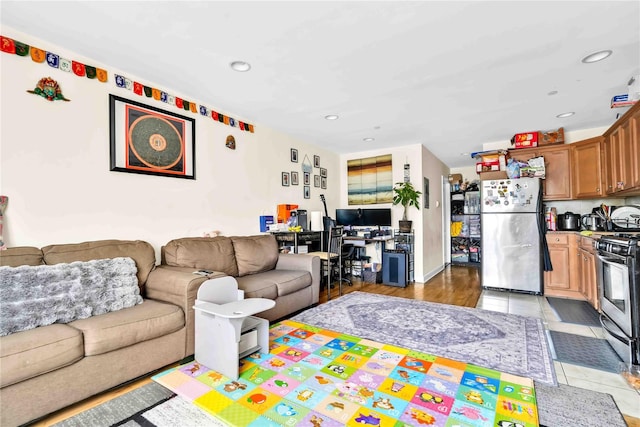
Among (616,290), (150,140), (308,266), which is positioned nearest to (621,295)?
(616,290)

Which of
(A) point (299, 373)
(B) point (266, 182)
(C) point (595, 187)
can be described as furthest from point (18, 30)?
(C) point (595, 187)

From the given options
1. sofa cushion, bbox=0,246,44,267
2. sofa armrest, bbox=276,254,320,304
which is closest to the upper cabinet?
sofa armrest, bbox=276,254,320,304

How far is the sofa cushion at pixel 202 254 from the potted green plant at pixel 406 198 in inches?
114

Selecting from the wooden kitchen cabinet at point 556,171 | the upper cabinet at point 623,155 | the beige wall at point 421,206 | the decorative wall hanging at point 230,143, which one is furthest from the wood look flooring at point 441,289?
the decorative wall hanging at point 230,143

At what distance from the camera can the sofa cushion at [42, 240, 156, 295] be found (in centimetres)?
208

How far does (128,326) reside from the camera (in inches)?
71.0

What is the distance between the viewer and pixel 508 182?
4184mm

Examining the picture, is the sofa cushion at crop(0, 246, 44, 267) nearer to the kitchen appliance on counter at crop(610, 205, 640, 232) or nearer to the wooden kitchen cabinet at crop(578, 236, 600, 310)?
the wooden kitchen cabinet at crop(578, 236, 600, 310)

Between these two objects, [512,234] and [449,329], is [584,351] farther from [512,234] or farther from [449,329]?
[512,234]

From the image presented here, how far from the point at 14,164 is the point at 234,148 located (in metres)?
1.97

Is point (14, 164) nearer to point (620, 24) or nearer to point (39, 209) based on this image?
point (39, 209)

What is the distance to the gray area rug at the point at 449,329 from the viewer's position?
2186 mm

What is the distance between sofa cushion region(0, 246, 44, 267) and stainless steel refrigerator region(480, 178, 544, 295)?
488 cm

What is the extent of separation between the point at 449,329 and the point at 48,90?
12.6ft
